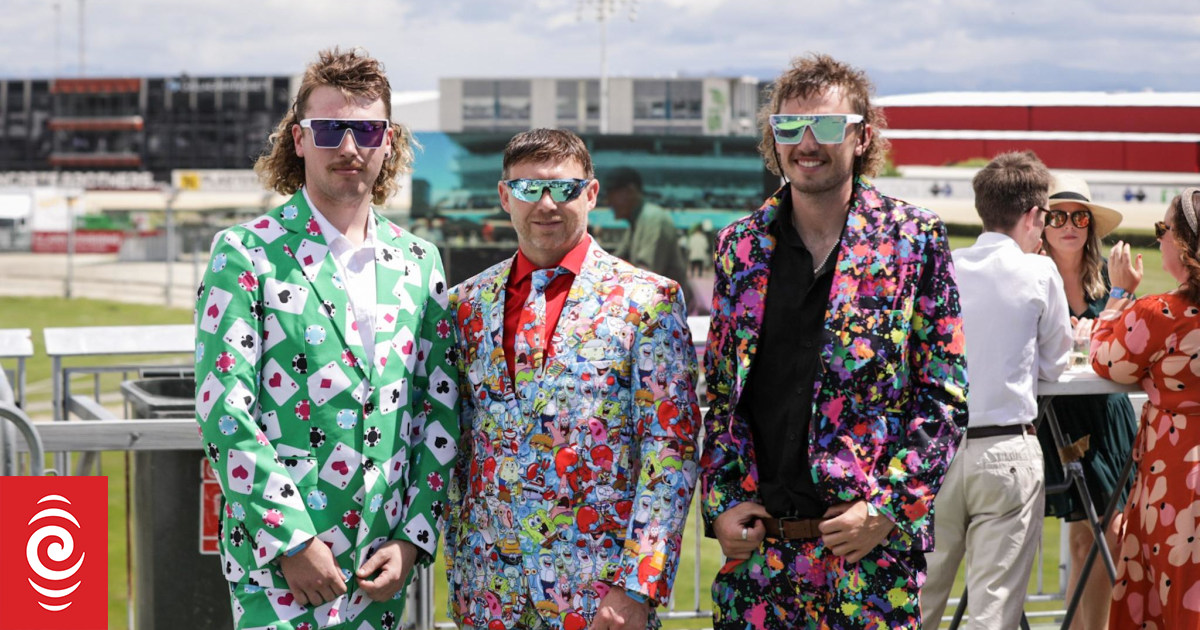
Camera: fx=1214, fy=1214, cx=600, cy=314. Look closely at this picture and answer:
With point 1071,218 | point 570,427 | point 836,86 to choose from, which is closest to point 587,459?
point 570,427

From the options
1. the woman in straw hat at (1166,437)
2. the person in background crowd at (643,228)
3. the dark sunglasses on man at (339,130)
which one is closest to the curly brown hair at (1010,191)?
the woman in straw hat at (1166,437)

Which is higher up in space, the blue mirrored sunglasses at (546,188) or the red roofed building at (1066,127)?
the red roofed building at (1066,127)

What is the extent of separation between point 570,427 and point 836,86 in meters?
0.99

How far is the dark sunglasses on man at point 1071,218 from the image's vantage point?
4648 mm

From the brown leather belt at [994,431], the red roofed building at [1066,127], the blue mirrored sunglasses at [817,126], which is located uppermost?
the red roofed building at [1066,127]

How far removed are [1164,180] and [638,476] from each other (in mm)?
12840

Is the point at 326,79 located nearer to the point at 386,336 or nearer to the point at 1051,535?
the point at 386,336

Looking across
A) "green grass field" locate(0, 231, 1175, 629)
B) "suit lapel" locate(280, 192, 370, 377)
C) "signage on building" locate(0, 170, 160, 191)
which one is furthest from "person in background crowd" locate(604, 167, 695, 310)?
"signage on building" locate(0, 170, 160, 191)

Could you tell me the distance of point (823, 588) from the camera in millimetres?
2730

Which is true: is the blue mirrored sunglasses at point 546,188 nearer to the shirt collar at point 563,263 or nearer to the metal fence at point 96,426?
the shirt collar at point 563,263

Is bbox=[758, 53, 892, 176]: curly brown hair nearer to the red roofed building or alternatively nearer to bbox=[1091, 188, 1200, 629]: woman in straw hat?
the red roofed building

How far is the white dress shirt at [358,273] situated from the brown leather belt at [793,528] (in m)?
1.00

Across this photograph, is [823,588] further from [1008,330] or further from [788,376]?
[1008,330]

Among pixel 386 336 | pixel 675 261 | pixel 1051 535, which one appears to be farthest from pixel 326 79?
pixel 675 261
